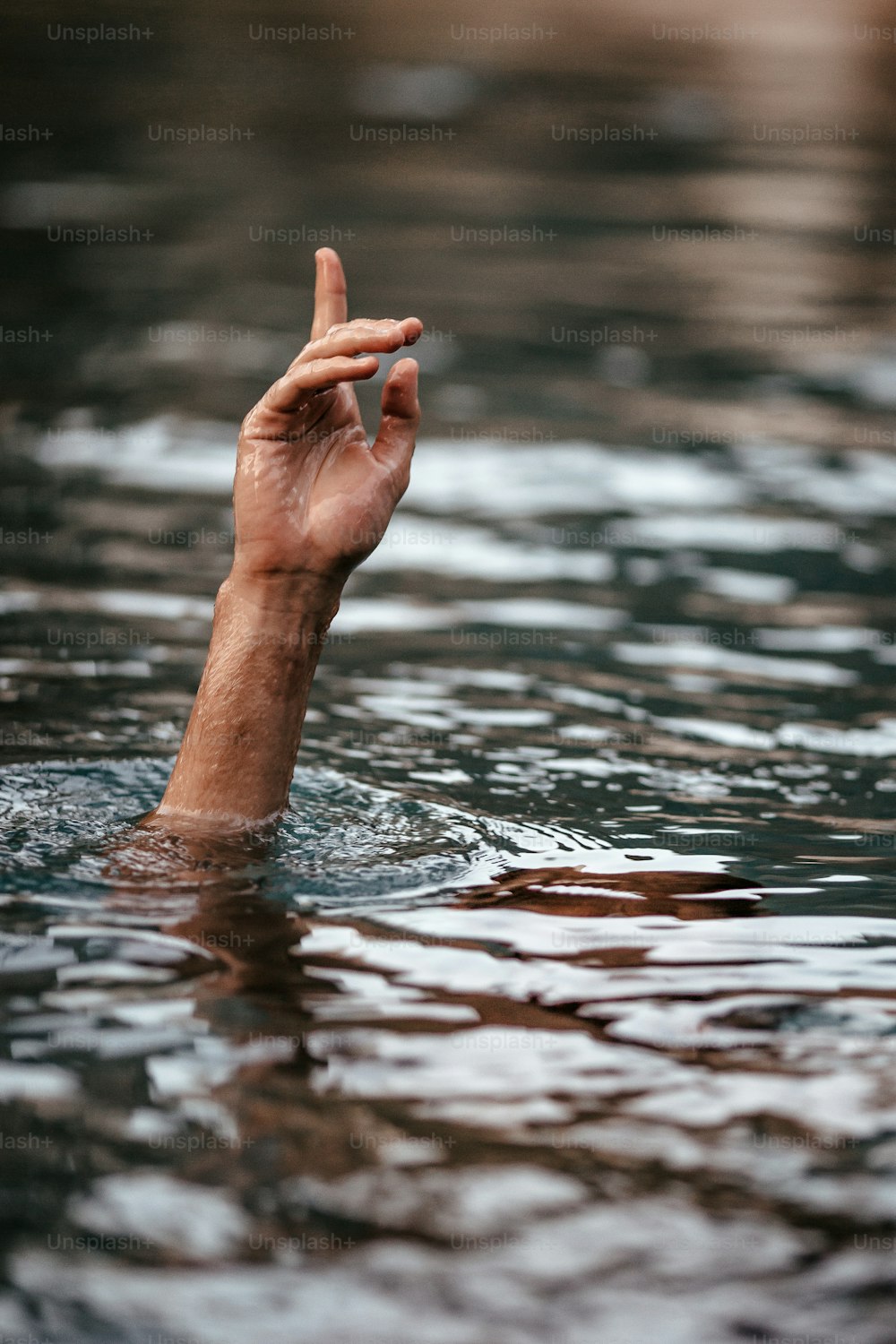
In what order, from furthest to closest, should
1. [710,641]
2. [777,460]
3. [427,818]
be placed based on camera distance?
[777,460], [710,641], [427,818]

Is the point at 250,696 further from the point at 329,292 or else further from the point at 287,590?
the point at 329,292

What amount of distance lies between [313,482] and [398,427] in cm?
23

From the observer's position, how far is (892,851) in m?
4.27

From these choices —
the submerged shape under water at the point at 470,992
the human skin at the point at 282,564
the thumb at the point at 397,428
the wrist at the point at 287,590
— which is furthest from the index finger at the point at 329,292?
the submerged shape under water at the point at 470,992

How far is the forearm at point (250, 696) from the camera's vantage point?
3.84 m

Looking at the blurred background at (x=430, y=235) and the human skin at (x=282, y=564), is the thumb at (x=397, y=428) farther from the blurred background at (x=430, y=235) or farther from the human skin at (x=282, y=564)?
the blurred background at (x=430, y=235)

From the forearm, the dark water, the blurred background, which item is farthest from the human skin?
the blurred background

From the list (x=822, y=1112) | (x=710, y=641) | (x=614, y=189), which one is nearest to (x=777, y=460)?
(x=710, y=641)

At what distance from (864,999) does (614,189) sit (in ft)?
37.2

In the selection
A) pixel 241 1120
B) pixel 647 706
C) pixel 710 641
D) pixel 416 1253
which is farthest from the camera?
pixel 710 641

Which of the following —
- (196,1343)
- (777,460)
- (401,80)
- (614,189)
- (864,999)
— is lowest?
(196,1343)

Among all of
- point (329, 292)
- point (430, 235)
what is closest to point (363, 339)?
point (329, 292)

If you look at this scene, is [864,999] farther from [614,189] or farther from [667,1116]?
[614,189]

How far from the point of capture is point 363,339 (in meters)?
3.57
